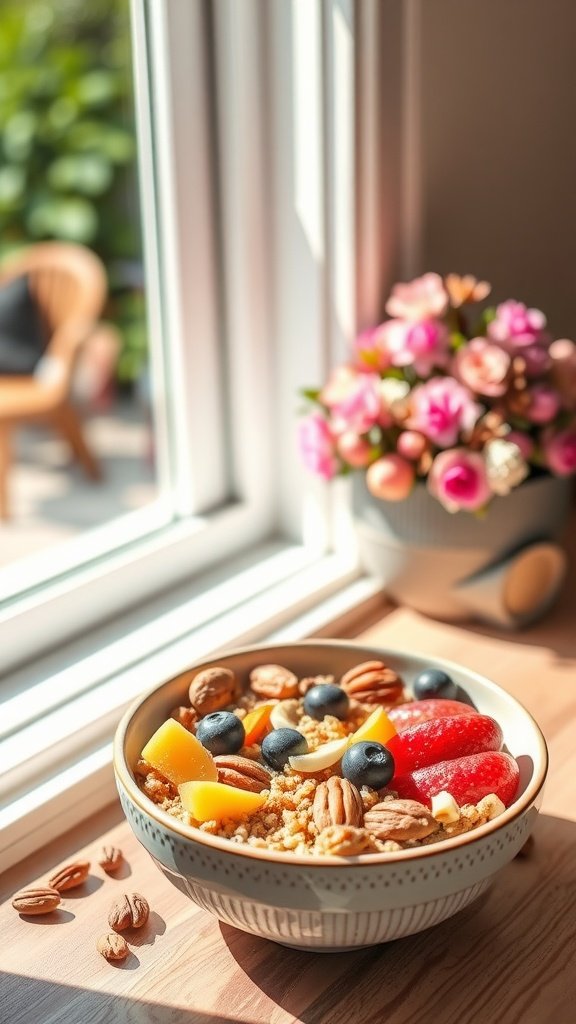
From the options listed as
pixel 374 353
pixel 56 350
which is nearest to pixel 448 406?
pixel 374 353

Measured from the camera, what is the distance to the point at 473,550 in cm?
114

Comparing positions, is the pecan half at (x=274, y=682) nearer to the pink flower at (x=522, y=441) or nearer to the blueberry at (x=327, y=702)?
the blueberry at (x=327, y=702)

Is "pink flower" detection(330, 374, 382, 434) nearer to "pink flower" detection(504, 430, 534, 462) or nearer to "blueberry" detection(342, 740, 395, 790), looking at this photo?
"pink flower" detection(504, 430, 534, 462)

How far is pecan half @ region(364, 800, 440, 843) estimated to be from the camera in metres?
0.67

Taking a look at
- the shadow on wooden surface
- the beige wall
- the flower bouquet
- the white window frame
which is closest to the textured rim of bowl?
the shadow on wooden surface

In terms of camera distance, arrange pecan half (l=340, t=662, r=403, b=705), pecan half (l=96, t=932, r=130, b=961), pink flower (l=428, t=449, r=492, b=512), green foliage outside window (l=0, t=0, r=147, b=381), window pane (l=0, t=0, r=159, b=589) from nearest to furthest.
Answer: pecan half (l=96, t=932, r=130, b=961) → pecan half (l=340, t=662, r=403, b=705) → pink flower (l=428, t=449, r=492, b=512) → window pane (l=0, t=0, r=159, b=589) → green foliage outside window (l=0, t=0, r=147, b=381)

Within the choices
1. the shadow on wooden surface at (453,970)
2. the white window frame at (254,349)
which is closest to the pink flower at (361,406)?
the white window frame at (254,349)

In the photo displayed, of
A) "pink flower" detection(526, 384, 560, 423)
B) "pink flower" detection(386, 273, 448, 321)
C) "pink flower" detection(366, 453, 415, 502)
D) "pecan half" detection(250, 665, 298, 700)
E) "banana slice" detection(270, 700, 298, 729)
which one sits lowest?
"banana slice" detection(270, 700, 298, 729)

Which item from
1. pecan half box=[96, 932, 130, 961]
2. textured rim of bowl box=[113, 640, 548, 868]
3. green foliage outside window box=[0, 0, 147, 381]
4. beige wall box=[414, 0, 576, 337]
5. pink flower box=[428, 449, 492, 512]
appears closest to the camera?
textured rim of bowl box=[113, 640, 548, 868]

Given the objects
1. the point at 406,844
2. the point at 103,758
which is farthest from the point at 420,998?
the point at 103,758

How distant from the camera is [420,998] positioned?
2.35 feet

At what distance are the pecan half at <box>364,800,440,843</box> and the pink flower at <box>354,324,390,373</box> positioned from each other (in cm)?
57

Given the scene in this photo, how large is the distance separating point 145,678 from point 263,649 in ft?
0.62

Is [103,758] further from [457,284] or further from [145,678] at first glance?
[457,284]
